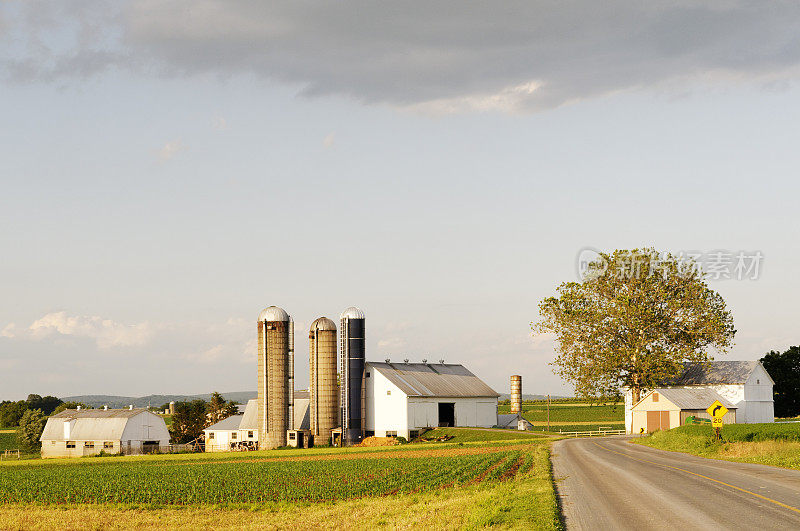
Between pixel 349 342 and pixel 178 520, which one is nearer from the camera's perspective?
pixel 178 520

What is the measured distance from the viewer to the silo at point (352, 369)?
84500mm

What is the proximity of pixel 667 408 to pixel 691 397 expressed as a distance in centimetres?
398

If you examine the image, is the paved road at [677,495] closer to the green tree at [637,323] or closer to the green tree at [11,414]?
the green tree at [637,323]

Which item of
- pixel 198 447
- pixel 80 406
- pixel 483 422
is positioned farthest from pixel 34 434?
pixel 483 422

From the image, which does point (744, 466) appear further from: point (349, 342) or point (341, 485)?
point (349, 342)

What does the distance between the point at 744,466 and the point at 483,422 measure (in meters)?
57.9

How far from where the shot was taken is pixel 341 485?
35344mm

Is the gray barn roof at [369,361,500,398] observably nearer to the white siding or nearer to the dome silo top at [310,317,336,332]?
the white siding

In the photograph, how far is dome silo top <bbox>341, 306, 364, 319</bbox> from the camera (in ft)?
277

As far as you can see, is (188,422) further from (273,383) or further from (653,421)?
(653,421)

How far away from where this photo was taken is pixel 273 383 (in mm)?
83375

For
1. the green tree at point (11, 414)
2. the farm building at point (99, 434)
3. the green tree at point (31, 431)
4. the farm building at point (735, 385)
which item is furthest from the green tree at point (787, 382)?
the green tree at point (11, 414)

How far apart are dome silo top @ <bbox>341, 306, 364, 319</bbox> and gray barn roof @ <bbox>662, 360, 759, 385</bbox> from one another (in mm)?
31857

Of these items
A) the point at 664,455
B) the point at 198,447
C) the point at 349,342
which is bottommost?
the point at 198,447
